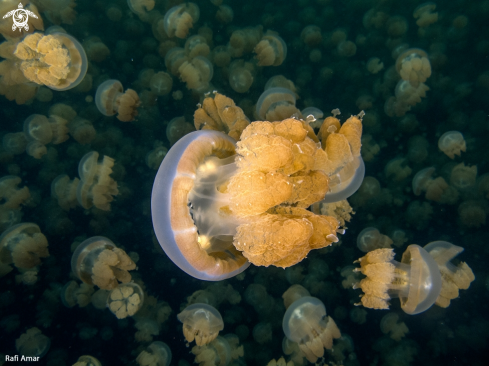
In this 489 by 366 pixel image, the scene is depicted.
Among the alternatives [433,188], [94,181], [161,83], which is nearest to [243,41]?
[161,83]

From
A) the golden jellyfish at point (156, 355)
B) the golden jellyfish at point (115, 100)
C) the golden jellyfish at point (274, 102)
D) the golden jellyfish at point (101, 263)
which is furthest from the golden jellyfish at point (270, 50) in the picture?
the golden jellyfish at point (156, 355)

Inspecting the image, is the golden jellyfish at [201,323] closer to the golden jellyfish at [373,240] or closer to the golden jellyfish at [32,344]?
the golden jellyfish at [32,344]

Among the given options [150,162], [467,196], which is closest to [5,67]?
[150,162]

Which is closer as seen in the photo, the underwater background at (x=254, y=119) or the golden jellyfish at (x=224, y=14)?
the underwater background at (x=254, y=119)

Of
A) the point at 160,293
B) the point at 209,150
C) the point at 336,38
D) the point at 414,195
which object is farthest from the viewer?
the point at 336,38

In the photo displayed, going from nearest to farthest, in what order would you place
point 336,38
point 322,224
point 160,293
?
point 322,224 < point 160,293 < point 336,38

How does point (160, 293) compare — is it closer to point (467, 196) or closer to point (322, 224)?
point (322, 224)

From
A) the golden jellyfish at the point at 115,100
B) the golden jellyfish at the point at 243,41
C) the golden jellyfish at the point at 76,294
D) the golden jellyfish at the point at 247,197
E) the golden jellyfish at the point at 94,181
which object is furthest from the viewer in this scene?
the golden jellyfish at the point at 243,41

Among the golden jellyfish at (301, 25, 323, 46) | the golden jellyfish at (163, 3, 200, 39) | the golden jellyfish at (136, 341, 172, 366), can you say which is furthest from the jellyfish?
the golden jellyfish at (163, 3, 200, 39)
